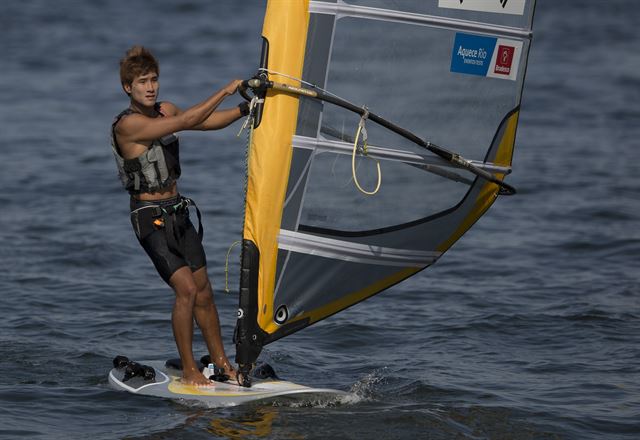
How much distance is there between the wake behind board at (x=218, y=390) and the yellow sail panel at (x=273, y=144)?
514 millimetres

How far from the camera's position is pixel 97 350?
789 cm

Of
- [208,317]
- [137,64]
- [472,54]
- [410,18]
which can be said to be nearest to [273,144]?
[137,64]

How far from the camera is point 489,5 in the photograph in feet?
21.2

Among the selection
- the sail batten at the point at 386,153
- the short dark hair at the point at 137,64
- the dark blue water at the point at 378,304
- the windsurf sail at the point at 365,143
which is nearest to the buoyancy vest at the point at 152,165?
the short dark hair at the point at 137,64

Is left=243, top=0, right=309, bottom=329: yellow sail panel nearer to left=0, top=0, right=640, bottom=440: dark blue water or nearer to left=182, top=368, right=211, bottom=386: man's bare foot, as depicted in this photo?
left=182, top=368, right=211, bottom=386: man's bare foot

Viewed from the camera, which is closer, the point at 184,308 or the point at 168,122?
the point at 168,122

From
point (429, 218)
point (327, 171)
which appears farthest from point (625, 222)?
point (327, 171)

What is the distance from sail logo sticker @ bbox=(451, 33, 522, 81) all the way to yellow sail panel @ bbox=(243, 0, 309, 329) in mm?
1048

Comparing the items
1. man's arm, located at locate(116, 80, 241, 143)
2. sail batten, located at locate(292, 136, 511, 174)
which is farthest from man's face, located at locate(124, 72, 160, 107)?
sail batten, located at locate(292, 136, 511, 174)

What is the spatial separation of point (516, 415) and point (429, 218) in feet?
4.29

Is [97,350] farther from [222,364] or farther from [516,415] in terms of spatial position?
[516,415]

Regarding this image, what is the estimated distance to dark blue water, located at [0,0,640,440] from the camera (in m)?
6.55

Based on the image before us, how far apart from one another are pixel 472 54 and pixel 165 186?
1979 mm

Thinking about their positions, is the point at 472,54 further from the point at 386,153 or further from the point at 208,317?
the point at 208,317
